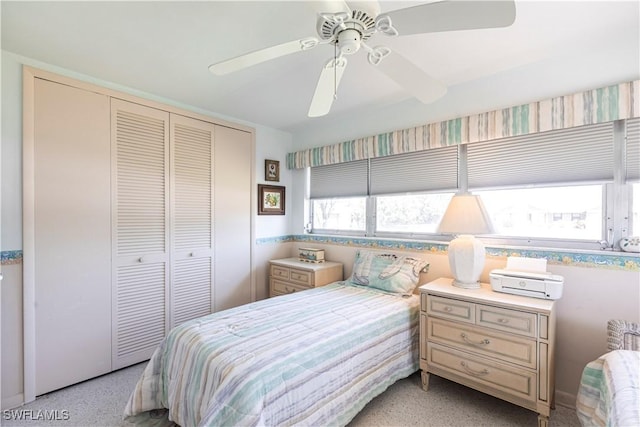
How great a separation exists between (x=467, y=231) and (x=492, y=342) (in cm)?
72

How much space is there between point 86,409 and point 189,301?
3.44ft

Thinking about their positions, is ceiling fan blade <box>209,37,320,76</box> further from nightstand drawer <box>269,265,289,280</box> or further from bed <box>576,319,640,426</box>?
nightstand drawer <box>269,265,289,280</box>

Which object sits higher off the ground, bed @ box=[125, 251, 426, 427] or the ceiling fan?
A: the ceiling fan

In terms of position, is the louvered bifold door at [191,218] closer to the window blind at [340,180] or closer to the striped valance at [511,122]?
the window blind at [340,180]

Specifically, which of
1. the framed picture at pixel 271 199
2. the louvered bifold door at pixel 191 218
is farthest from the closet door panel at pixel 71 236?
the framed picture at pixel 271 199

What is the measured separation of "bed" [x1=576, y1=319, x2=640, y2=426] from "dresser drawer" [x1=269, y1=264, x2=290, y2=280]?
8.00ft

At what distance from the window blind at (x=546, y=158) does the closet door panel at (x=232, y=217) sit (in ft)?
7.47

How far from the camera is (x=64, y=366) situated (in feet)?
7.09

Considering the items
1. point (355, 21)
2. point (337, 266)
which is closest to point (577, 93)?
point (355, 21)

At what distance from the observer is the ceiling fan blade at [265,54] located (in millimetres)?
1291

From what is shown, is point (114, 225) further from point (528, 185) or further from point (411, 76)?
point (528, 185)

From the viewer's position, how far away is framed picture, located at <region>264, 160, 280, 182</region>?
11.5 ft

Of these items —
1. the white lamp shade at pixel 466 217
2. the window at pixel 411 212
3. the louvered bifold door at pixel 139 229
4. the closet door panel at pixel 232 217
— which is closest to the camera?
the white lamp shade at pixel 466 217

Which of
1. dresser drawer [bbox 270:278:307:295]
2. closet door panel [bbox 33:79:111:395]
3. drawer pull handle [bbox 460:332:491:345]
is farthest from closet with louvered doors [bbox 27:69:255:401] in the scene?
drawer pull handle [bbox 460:332:491:345]
